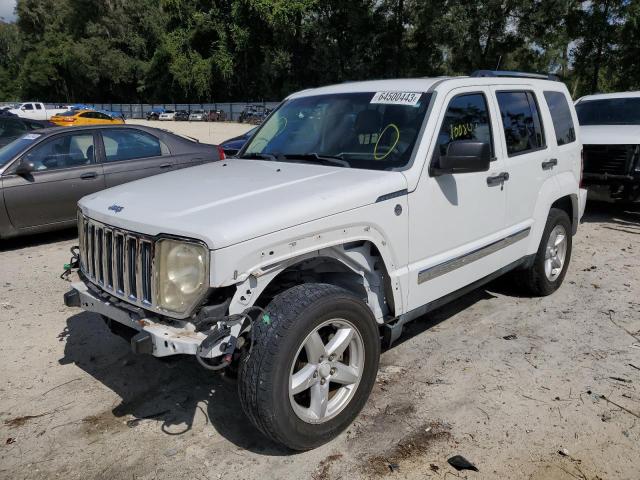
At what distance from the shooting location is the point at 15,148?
7.41 m

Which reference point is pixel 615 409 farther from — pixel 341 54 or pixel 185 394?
pixel 341 54

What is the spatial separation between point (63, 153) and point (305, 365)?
5932 mm

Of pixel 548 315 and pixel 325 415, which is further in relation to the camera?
pixel 548 315

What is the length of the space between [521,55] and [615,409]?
36299mm

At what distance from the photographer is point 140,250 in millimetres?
2938

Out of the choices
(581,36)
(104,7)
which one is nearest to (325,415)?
(581,36)

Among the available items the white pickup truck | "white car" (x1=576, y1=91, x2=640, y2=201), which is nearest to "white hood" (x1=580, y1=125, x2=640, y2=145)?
"white car" (x1=576, y1=91, x2=640, y2=201)

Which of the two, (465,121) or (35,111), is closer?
(465,121)

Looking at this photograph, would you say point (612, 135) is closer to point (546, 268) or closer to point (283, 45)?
point (546, 268)

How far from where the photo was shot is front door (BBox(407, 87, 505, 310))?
3590 mm

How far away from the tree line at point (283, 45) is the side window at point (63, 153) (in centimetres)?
604

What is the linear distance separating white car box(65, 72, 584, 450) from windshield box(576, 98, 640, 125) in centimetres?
550

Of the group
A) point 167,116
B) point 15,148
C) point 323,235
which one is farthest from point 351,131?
point 167,116

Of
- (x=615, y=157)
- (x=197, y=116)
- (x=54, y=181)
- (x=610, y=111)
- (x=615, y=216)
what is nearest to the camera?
(x=54, y=181)
